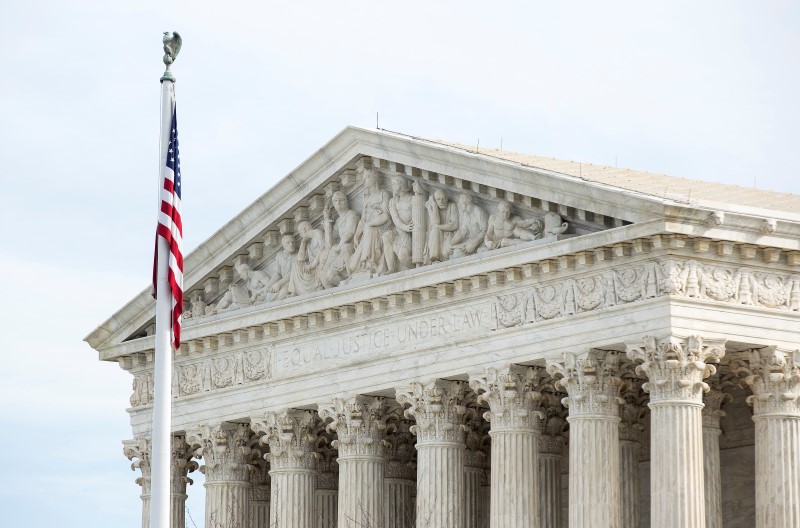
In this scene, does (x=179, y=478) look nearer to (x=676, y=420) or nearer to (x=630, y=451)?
(x=630, y=451)

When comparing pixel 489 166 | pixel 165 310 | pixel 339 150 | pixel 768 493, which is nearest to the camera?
pixel 165 310

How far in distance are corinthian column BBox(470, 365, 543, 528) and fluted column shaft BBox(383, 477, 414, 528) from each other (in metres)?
7.26

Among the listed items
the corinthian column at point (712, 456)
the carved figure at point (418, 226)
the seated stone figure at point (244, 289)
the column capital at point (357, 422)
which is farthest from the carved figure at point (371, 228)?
the corinthian column at point (712, 456)

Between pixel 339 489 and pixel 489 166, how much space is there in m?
11.0

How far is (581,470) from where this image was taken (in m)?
59.2

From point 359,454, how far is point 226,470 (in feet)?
20.5

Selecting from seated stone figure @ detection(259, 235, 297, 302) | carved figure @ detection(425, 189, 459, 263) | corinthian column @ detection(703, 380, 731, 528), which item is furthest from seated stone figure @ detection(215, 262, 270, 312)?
corinthian column @ detection(703, 380, 731, 528)

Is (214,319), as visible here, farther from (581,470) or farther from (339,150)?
(581,470)

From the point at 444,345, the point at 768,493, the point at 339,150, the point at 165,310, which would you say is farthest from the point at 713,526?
the point at 165,310

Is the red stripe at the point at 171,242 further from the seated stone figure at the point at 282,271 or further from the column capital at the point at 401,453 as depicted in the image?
the column capital at the point at 401,453

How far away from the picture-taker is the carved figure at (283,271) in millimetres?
68812

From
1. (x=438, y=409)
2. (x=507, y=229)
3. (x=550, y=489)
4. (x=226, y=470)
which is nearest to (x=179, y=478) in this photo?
(x=226, y=470)

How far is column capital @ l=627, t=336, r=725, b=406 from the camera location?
57.3 m

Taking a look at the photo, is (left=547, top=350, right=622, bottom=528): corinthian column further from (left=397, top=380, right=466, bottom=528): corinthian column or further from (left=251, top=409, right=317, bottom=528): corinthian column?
(left=251, top=409, right=317, bottom=528): corinthian column
